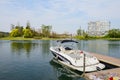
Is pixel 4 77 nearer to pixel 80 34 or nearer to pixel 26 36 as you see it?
pixel 26 36

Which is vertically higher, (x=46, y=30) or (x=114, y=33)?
(x=46, y=30)

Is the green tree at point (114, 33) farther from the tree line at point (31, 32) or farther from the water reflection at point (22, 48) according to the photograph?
the water reflection at point (22, 48)

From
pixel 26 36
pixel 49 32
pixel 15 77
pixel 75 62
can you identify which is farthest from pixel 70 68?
pixel 49 32

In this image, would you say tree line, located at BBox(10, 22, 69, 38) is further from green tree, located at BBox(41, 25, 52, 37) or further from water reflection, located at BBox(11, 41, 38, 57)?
water reflection, located at BBox(11, 41, 38, 57)

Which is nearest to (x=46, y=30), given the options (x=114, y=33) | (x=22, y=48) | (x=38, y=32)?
(x=38, y=32)

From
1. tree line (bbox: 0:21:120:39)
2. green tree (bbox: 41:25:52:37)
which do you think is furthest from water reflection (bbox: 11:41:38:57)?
green tree (bbox: 41:25:52:37)

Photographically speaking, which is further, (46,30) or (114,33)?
(114,33)

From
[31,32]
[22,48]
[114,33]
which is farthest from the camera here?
[114,33]

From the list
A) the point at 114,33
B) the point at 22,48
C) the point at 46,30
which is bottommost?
the point at 22,48

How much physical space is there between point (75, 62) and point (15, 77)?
5392mm

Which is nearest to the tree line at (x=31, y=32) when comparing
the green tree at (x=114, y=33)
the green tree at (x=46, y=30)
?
the green tree at (x=46, y=30)

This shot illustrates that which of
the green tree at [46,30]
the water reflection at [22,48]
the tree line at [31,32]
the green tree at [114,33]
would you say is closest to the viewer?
the water reflection at [22,48]

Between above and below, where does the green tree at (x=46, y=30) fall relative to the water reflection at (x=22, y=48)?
above

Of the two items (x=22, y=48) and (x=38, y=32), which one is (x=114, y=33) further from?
(x=22, y=48)
